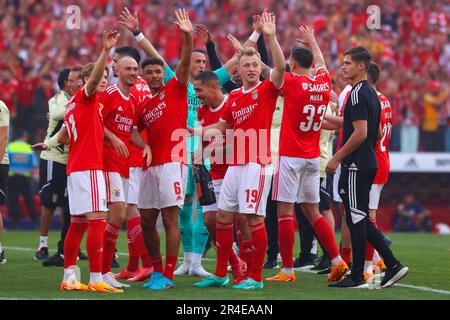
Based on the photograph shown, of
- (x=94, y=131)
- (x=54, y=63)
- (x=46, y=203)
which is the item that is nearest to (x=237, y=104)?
(x=94, y=131)

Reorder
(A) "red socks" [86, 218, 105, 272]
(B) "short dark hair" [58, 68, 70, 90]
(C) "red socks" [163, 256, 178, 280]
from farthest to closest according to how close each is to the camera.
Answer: (B) "short dark hair" [58, 68, 70, 90]
(C) "red socks" [163, 256, 178, 280]
(A) "red socks" [86, 218, 105, 272]

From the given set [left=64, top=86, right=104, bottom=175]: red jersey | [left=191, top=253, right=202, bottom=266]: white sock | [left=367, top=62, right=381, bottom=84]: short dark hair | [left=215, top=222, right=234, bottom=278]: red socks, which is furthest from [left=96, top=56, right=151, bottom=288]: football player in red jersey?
[left=367, top=62, right=381, bottom=84]: short dark hair

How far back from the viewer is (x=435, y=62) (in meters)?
26.7

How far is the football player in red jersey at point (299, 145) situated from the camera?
36.3 ft

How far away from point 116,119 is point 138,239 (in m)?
1.40

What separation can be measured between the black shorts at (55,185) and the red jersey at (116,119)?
3483mm

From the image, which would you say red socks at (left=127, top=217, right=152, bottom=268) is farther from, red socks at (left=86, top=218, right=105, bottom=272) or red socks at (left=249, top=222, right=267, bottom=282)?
red socks at (left=249, top=222, right=267, bottom=282)

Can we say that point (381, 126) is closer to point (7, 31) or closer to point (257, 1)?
point (7, 31)

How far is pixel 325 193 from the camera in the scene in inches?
528

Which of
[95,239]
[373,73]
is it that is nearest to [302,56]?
[373,73]

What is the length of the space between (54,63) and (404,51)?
9385 millimetres

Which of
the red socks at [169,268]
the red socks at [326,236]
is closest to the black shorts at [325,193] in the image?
the red socks at [326,236]

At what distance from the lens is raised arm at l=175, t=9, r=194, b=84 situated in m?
9.87

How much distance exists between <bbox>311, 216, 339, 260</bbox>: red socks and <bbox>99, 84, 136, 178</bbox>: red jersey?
7.68ft
